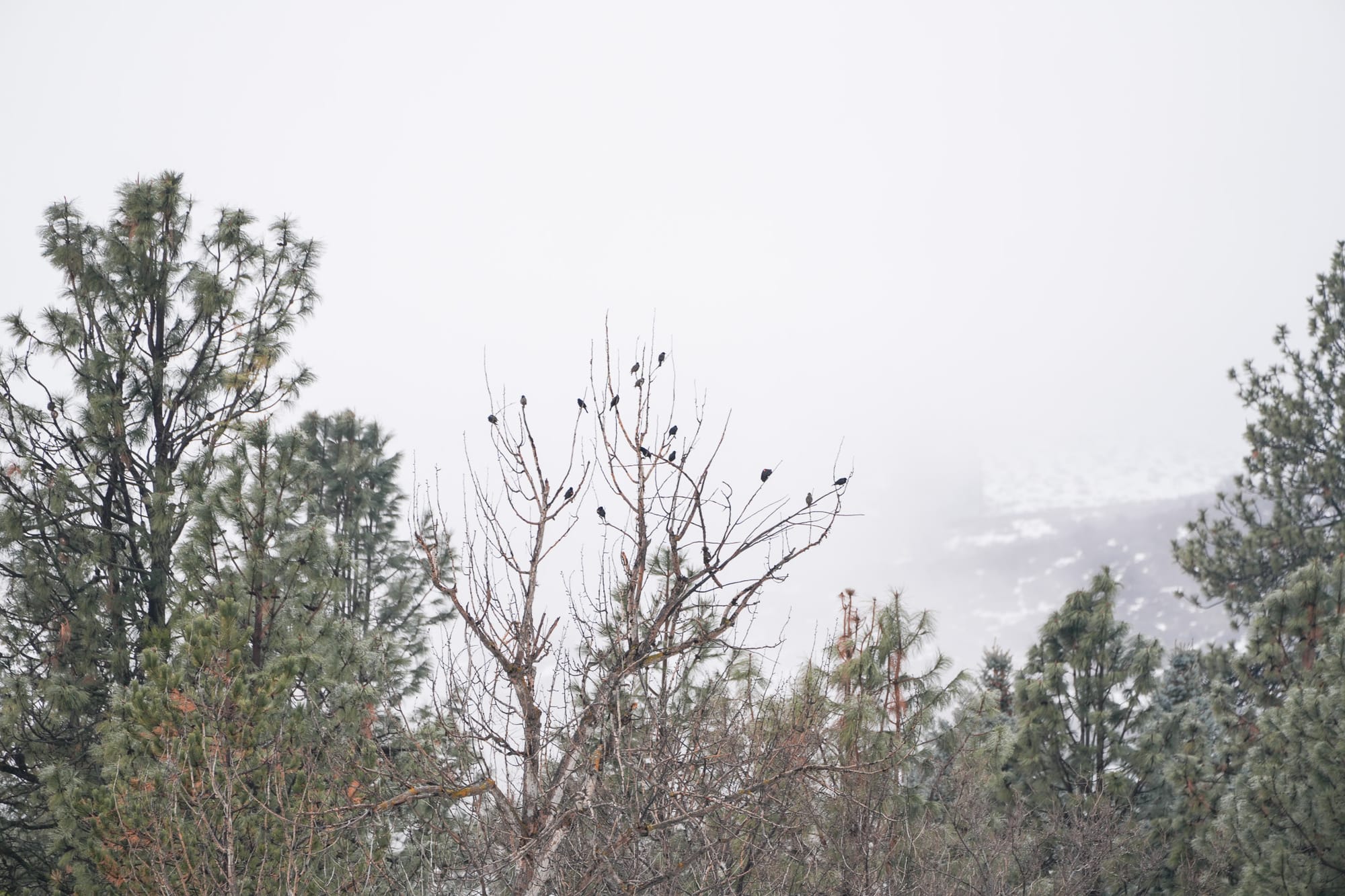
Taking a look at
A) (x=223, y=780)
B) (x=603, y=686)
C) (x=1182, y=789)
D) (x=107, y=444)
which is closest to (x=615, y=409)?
(x=603, y=686)

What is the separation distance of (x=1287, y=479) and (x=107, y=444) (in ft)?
71.3

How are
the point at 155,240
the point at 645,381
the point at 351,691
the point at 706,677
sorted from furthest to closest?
1. the point at 155,240
2. the point at 706,677
3. the point at 351,691
4. the point at 645,381

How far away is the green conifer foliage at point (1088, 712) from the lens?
11.4m

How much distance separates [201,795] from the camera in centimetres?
529

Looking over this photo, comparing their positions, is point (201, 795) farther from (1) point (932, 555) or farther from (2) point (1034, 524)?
(2) point (1034, 524)

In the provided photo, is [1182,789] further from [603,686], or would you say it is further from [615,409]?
[615,409]

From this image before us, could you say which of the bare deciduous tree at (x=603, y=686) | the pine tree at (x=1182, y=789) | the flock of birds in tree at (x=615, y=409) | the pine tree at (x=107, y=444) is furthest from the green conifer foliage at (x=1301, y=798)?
the pine tree at (x=107, y=444)

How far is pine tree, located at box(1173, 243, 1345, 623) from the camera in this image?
19656 millimetres

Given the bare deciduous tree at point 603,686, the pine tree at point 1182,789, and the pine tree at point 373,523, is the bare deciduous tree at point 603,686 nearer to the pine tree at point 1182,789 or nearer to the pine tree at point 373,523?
the pine tree at point 1182,789

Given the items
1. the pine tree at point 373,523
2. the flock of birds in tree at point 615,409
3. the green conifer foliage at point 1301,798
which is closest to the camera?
the flock of birds in tree at point 615,409

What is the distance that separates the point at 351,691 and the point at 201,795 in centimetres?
192

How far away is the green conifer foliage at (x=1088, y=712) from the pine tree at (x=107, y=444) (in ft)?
31.0

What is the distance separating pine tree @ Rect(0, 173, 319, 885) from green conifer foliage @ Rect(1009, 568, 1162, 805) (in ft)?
31.0

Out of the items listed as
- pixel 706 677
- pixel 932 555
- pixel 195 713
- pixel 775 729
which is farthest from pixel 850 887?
pixel 932 555
